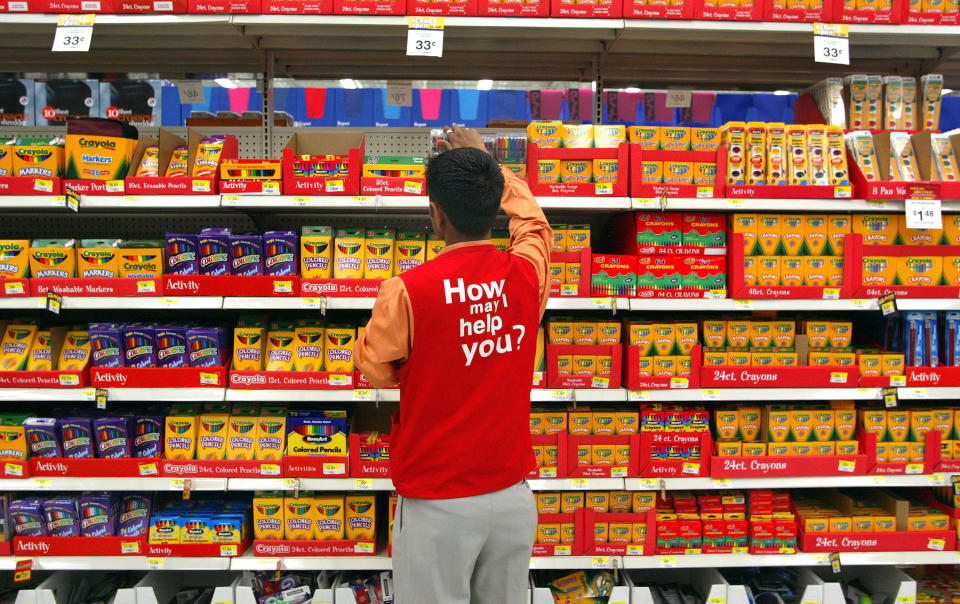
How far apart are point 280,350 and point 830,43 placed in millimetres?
2688

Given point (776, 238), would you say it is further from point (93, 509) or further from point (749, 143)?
point (93, 509)

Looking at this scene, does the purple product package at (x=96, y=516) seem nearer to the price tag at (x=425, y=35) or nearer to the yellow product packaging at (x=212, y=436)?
the yellow product packaging at (x=212, y=436)

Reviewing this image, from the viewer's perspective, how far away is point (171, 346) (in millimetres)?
2631

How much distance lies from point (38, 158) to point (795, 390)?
3379 mm

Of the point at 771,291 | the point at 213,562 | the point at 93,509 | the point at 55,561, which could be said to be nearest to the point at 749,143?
the point at 771,291

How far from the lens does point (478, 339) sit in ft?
5.21

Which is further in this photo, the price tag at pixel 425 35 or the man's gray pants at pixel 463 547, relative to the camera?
the price tag at pixel 425 35

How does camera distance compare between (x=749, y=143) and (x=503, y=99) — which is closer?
(x=749, y=143)

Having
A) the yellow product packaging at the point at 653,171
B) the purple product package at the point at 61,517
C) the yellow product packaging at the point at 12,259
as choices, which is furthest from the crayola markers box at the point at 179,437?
the yellow product packaging at the point at 653,171

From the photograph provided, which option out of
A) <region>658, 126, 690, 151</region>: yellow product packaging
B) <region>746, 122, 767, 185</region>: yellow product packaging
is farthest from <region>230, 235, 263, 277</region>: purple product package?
<region>746, 122, 767, 185</region>: yellow product packaging

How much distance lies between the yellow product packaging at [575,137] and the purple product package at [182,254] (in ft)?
5.39

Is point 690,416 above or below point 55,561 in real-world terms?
above

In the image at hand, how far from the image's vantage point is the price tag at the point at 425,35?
8.18 feet

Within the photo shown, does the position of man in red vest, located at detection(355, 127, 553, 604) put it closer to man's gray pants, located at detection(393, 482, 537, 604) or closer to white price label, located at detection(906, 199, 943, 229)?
man's gray pants, located at detection(393, 482, 537, 604)
